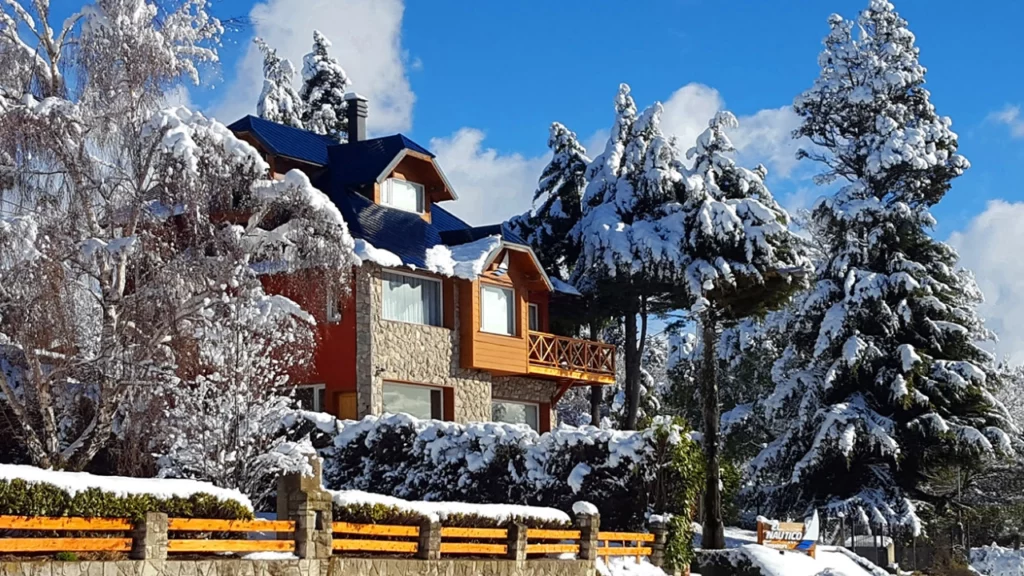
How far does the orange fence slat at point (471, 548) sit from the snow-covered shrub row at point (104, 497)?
12.9 feet

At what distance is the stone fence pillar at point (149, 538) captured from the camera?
42.2 ft

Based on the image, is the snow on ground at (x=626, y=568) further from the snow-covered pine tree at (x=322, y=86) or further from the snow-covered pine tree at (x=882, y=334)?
the snow-covered pine tree at (x=322, y=86)

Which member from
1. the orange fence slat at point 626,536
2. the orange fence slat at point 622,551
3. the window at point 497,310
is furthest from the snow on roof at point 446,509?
the window at point 497,310

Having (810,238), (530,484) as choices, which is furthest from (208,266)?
(810,238)

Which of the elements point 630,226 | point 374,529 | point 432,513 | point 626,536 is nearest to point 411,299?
point 630,226

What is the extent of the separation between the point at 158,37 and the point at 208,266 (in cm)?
335

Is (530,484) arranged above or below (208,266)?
below

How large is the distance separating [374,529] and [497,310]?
47.5 ft

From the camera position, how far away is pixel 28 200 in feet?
56.9

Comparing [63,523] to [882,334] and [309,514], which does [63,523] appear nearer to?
[309,514]

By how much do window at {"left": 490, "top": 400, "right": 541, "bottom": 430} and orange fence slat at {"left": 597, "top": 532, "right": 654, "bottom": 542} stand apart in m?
9.38

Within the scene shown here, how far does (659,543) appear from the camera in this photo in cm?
2256

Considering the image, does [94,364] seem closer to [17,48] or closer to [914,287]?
[17,48]

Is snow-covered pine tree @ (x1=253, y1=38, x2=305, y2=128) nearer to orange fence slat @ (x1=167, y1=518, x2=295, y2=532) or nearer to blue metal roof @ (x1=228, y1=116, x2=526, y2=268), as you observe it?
blue metal roof @ (x1=228, y1=116, x2=526, y2=268)
